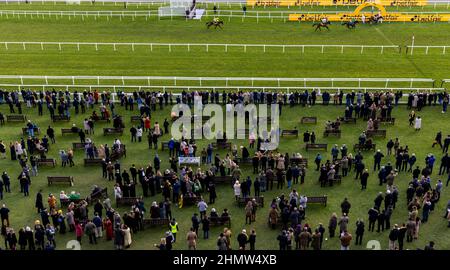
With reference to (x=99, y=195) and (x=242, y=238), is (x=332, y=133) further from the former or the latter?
(x=99, y=195)

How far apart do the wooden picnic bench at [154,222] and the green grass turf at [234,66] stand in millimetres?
209

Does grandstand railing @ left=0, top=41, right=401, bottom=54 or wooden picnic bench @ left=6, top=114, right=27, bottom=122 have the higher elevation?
grandstand railing @ left=0, top=41, right=401, bottom=54

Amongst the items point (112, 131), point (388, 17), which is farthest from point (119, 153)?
point (388, 17)

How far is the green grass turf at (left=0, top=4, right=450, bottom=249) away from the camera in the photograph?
19.5 m

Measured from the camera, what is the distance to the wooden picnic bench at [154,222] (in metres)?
18.5

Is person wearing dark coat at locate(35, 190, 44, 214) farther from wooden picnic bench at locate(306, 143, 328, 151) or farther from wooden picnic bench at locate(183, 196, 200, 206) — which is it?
wooden picnic bench at locate(306, 143, 328, 151)

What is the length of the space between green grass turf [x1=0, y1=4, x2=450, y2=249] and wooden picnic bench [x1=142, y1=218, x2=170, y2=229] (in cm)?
21

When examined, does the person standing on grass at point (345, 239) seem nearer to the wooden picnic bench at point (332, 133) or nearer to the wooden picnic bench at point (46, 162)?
the wooden picnic bench at point (332, 133)

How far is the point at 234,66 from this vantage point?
36.7 meters

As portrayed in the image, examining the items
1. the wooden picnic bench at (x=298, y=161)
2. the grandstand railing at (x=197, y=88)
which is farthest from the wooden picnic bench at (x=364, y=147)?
the grandstand railing at (x=197, y=88)

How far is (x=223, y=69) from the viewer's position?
36.0 m

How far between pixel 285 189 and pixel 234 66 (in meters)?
17.2

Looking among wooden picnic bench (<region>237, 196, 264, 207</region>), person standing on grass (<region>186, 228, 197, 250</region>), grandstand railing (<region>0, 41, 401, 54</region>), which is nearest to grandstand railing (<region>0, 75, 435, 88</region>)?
grandstand railing (<region>0, 41, 401, 54</region>)

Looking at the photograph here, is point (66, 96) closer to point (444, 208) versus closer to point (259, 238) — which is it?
point (259, 238)
